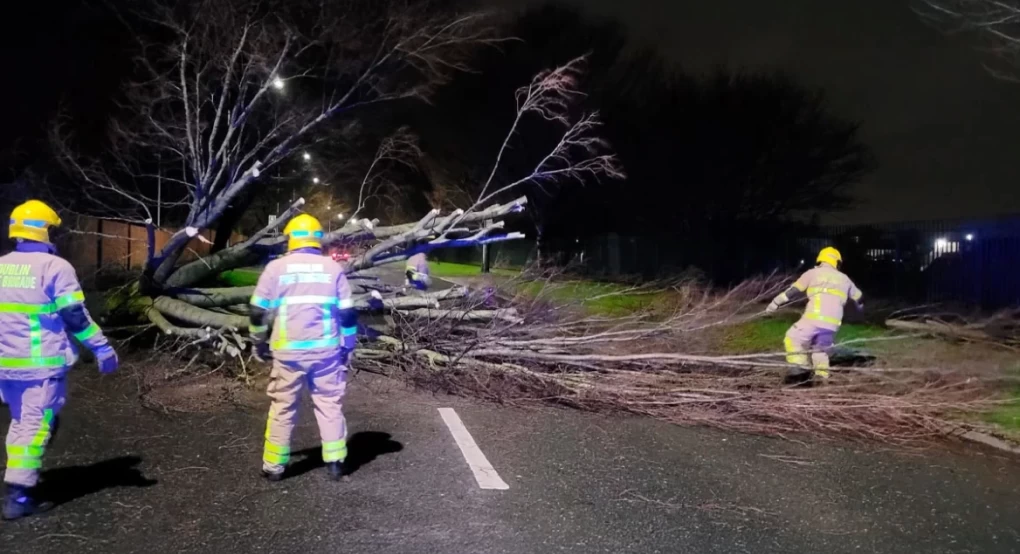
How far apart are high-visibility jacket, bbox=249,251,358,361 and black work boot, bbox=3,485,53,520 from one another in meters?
1.53

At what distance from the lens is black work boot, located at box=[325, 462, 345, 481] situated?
187 inches

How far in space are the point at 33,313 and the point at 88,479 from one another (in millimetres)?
1296

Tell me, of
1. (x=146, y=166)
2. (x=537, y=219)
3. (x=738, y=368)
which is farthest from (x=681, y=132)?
(x=738, y=368)

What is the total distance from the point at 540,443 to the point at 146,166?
13.6 metres

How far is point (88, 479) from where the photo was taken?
4727 mm

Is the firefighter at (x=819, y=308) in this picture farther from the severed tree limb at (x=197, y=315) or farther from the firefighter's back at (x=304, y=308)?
the severed tree limb at (x=197, y=315)

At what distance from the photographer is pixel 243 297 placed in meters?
8.65

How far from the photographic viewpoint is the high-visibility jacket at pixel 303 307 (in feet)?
15.1

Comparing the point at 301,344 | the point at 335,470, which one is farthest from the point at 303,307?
the point at 335,470

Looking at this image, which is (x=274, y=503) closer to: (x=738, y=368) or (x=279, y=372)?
(x=279, y=372)

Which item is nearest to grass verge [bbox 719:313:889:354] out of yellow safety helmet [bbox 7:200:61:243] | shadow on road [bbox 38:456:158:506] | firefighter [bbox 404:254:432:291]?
firefighter [bbox 404:254:432:291]

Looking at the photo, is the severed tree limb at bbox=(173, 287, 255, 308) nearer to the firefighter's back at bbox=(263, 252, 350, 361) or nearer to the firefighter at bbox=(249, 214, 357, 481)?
the firefighter at bbox=(249, 214, 357, 481)

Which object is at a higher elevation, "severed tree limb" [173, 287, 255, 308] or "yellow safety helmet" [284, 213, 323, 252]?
"yellow safety helmet" [284, 213, 323, 252]

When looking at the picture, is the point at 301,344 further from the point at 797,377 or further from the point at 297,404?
the point at 797,377
